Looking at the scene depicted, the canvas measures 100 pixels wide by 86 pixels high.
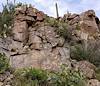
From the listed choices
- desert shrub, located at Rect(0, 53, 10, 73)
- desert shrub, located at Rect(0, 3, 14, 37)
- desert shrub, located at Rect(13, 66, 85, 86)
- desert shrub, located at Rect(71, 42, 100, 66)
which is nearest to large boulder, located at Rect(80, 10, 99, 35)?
desert shrub, located at Rect(71, 42, 100, 66)

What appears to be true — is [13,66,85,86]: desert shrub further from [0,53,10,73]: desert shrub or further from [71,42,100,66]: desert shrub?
[71,42,100,66]: desert shrub

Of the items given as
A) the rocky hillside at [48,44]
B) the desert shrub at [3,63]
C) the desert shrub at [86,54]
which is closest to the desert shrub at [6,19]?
the rocky hillside at [48,44]

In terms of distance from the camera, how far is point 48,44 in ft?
38.5

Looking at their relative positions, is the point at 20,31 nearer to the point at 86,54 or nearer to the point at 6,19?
the point at 6,19

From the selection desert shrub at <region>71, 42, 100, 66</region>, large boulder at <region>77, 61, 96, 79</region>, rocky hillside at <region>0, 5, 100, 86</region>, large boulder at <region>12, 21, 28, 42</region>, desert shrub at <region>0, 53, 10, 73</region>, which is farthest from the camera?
large boulder at <region>12, 21, 28, 42</region>

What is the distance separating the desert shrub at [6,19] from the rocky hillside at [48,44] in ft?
0.62

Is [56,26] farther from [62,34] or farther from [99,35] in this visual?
[99,35]

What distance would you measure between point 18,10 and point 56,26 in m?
1.69

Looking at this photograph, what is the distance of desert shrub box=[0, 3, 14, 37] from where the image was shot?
11.8m

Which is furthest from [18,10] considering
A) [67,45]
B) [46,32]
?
[67,45]

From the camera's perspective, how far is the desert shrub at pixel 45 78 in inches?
349

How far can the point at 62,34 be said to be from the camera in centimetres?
1234

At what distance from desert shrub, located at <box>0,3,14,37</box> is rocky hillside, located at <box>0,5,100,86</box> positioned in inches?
7.4

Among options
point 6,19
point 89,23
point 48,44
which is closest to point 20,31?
point 6,19
